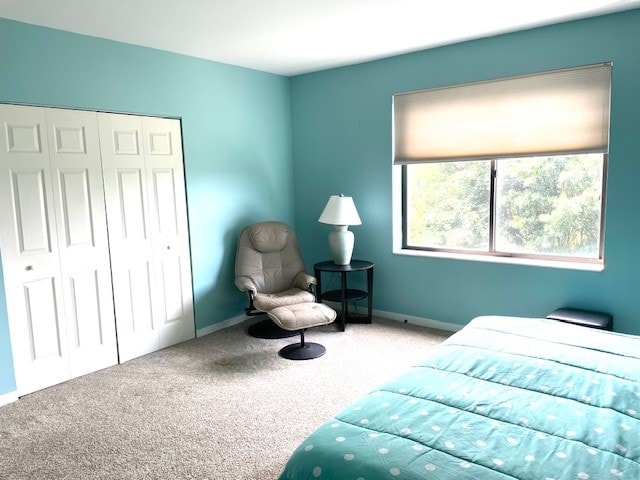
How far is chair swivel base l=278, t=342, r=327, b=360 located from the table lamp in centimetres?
90

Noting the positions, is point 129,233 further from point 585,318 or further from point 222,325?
point 585,318

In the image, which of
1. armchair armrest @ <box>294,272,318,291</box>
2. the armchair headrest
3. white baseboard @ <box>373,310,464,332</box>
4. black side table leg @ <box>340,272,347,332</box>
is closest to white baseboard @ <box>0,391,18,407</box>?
the armchair headrest

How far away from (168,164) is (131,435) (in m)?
2.22

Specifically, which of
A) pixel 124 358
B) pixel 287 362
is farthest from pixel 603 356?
pixel 124 358

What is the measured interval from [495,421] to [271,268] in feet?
10.1

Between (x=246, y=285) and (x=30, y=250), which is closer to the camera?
(x=30, y=250)

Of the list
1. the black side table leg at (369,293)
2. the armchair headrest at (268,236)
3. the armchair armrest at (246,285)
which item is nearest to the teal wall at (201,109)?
the armchair headrest at (268,236)

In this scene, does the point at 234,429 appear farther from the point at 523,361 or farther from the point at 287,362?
the point at 523,361

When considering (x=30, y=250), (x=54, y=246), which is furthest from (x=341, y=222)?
(x=30, y=250)

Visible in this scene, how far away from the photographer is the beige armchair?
426cm

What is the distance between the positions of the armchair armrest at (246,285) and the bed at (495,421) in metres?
2.11

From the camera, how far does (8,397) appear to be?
309cm

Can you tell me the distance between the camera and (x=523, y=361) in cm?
212

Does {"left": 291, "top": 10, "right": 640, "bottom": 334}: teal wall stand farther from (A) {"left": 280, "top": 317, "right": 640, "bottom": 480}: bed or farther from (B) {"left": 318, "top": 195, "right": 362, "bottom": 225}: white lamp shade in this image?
(A) {"left": 280, "top": 317, "right": 640, "bottom": 480}: bed
